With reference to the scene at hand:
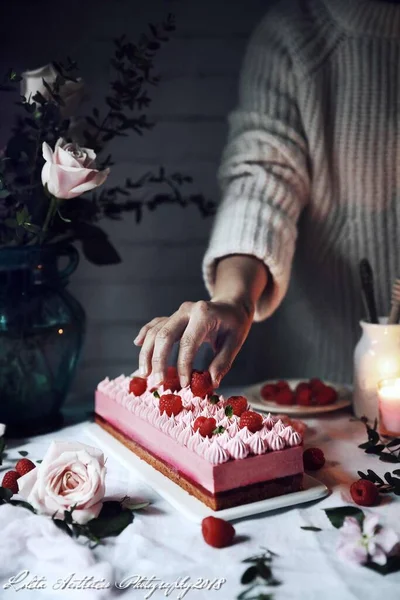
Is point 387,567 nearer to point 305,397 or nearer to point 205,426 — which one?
point 205,426

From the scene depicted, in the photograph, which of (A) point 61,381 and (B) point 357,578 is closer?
(B) point 357,578

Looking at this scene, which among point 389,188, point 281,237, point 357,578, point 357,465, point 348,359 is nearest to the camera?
point 357,578

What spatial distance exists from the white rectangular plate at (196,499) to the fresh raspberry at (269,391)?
1.28ft

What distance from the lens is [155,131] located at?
204 cm

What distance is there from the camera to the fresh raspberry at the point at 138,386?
1288mm

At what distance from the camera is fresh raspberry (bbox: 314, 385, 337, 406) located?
147cm

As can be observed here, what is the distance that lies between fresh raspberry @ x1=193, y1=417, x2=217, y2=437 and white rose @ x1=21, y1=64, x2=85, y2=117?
683 mm

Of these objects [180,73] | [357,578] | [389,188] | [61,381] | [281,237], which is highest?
[180,73]

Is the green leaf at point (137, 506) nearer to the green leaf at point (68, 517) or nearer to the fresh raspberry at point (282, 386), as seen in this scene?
the green leaf at point (68, 517)

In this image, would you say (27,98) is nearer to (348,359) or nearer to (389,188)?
(389,188)

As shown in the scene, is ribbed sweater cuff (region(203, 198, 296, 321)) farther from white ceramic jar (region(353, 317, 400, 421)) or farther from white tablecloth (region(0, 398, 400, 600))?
white tablecloth (region(0, 398, 400, 600))

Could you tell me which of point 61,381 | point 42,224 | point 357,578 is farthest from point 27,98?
point 357,578

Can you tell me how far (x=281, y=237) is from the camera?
159 cm

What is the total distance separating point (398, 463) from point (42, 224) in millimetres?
796
